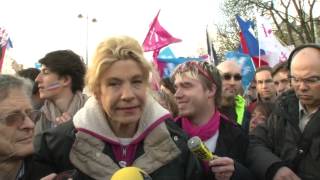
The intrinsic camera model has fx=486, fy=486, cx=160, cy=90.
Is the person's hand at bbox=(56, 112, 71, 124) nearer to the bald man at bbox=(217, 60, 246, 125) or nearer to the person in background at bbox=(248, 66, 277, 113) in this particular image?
the bald man at bbox=(217, 60, 246, 125)

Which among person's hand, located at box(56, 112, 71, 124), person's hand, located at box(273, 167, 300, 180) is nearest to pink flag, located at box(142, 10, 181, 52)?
person's hand, located at box(56, 112, 71, 124)

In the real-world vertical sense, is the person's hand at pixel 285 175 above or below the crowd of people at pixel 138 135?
below

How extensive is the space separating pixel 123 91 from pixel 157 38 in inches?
246

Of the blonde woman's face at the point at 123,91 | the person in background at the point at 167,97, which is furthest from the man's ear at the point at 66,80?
the blonde woman's face at the point at 123,91

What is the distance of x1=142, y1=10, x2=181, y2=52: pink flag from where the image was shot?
8.52m

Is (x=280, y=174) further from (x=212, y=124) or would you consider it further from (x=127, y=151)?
(x=127, y=151)

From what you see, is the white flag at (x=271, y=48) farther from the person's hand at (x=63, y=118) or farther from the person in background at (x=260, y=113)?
the person's hand at (x=63, y=118)

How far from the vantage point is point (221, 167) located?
2.59 m

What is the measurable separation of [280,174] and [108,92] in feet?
3.64

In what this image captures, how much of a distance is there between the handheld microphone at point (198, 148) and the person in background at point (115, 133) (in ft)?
0.51

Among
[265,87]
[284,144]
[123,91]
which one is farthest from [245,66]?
[123,91]

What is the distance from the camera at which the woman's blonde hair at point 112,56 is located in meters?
2.46

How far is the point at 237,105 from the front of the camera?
509 cm

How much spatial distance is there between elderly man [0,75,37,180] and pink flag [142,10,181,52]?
238 inches
